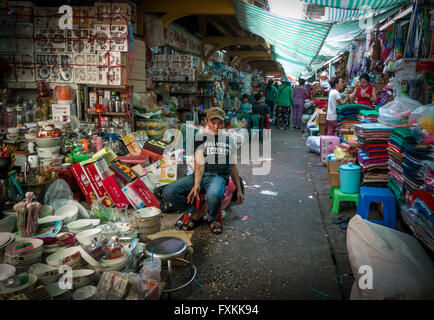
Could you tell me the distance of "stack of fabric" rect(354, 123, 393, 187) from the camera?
4.44 m

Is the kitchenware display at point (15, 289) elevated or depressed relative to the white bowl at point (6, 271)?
depressed

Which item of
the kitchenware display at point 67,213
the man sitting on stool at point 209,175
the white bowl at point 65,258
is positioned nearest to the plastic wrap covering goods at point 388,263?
the man sitting on stool at point 209,175

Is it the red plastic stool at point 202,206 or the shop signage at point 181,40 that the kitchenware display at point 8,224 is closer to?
the red plastic stool at point 202,206

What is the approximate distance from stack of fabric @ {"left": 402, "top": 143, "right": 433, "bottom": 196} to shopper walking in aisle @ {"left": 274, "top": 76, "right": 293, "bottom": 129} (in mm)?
11430

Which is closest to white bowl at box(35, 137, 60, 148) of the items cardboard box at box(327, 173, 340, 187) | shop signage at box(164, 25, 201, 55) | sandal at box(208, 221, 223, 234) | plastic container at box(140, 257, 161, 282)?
sandal at box(208, 221, 223, 234)

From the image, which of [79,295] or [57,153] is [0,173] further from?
[79,295]

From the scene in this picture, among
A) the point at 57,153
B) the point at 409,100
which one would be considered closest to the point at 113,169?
the point at 57,153

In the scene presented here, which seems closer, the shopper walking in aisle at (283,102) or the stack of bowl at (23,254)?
the stack of bowl at (23,254)

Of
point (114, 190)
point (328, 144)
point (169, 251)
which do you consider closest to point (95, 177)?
point (114, 190)

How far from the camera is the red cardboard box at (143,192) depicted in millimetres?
4605

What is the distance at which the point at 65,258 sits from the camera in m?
2.83

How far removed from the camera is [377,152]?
450cm

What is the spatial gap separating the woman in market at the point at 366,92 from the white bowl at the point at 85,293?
677cm

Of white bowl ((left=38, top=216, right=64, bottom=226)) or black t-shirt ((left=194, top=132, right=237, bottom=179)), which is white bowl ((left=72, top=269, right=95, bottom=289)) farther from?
black t-shirt ((left=194, top=132, right=237, bottom=179))
